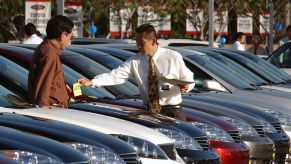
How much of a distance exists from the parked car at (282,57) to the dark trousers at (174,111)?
9.88 meters

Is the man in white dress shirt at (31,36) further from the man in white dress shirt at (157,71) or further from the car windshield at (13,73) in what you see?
the car windshield at (13,73)

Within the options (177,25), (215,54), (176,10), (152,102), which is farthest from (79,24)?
(177,25)

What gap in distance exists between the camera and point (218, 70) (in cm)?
1519

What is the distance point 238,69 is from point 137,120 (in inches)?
261

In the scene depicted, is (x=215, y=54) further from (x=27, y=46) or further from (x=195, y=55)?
(x=27, y=46)

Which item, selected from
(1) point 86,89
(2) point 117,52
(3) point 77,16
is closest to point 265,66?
(2) point 117,52

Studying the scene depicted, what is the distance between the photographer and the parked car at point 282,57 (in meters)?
21.2

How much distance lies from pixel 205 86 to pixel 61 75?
132 inches

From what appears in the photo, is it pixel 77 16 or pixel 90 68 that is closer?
pixel 90 68

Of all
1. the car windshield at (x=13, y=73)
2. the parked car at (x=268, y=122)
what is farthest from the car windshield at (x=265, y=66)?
the car windshield at (x=13, y=73)

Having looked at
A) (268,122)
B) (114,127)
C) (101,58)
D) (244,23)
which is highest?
(101,58)

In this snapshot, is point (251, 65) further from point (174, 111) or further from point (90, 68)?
point (174, 111)

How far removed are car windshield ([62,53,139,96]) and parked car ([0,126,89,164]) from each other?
4.75m

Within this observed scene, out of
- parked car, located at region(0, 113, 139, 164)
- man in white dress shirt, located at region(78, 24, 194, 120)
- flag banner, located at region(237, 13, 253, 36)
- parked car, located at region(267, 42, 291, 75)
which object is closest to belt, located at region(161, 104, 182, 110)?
man in white dress shirt, located at region(78, 24, 194, 120)
